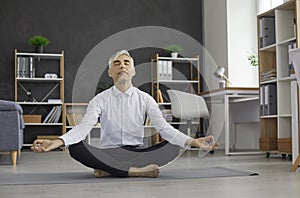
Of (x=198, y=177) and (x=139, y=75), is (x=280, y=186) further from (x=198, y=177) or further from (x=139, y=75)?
(x=139, y=75)

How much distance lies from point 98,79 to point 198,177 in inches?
158

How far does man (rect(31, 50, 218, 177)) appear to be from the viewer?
2.49 meters

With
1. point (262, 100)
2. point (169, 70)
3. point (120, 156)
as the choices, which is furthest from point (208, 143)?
point (169, 70)

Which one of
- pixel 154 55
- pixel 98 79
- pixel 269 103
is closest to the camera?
pixel 269 103

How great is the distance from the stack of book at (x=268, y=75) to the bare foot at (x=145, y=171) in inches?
88.5

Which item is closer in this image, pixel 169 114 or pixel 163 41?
pixel 169 114

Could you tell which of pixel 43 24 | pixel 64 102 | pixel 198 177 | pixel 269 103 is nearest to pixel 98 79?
pixel 64 102

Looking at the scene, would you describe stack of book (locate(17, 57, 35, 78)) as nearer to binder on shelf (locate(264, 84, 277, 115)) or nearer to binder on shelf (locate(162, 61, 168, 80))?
binder on shelf (locate(162, 61, 168, 80))

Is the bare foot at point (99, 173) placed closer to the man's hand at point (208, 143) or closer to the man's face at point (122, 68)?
the man's face at point (122, 68)

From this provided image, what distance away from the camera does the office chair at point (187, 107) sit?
5066 mm

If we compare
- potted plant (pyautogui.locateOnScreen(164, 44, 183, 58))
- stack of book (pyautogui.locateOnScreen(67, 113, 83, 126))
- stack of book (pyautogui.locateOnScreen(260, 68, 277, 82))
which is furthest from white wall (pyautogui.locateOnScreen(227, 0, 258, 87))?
stack of book (pyautogui.locateOnScreen(67, 113, 83, 126))

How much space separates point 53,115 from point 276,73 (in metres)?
3.11

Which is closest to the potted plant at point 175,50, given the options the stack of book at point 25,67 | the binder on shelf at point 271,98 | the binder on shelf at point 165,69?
the binder on shelf at point 165,69

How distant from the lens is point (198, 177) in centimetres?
257
